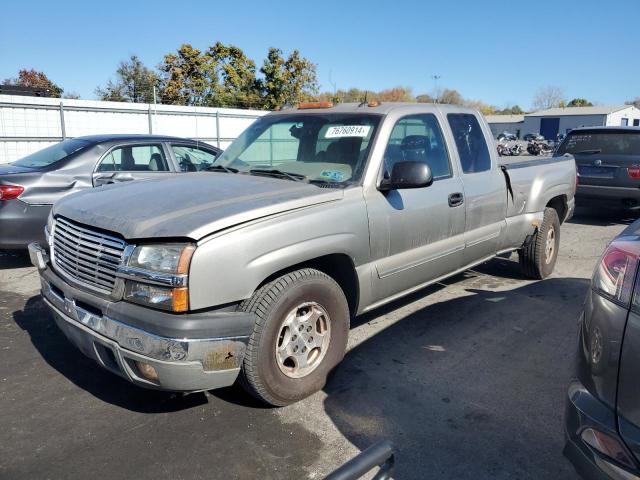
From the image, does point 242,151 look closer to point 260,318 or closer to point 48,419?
point 260,318

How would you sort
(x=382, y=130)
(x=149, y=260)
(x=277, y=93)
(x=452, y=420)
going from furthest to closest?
(x=277, y=93) → (x=382, y=130) → (x=452, y=420) → (x=149, y=260)

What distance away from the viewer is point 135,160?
6938 mm

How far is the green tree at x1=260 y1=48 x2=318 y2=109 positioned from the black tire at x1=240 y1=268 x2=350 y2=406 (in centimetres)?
3100

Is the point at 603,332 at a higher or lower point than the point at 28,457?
higher

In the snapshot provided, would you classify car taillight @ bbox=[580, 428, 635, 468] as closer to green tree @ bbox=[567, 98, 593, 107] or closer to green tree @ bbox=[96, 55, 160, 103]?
green tree @ bbox=[96, 55, 160, 103]

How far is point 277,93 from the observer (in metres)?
33.8

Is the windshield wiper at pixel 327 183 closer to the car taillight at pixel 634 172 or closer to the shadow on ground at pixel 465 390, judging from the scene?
the shadow on ground at pixel 465 390

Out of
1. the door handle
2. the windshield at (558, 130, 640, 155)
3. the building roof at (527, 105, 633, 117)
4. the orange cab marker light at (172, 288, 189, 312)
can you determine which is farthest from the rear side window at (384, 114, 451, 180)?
the building roof at (527, 105, 633, 117)

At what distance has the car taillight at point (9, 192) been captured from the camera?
19.1 feet

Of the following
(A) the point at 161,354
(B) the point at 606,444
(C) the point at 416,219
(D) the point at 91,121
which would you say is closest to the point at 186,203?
(A) the point at 161,354

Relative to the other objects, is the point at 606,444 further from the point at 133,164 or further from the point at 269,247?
the point at 133,164

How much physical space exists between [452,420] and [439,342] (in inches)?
46.9

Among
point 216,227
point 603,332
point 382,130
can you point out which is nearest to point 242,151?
point 382,130

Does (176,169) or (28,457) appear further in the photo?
(176,169)
